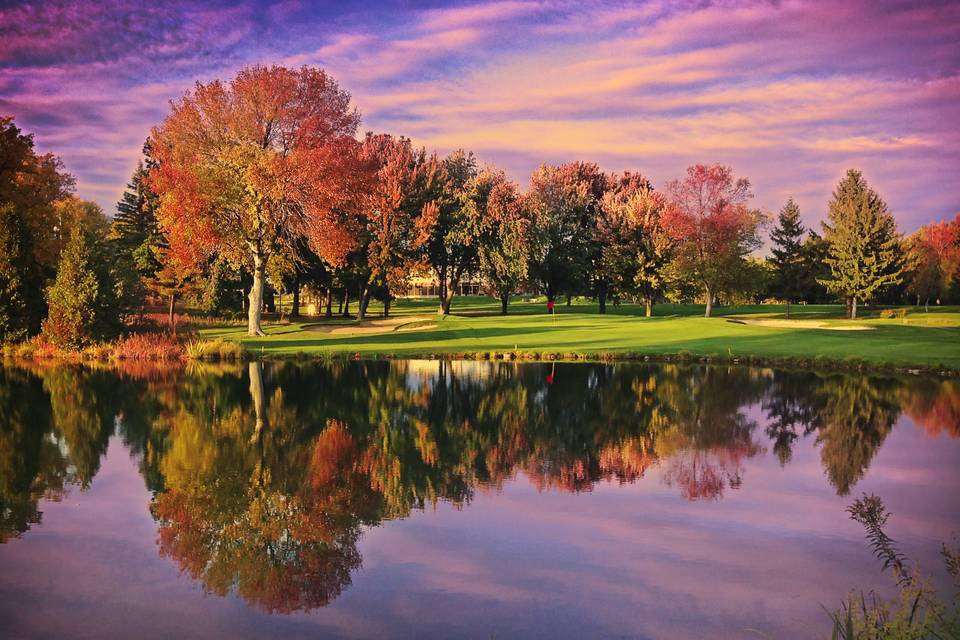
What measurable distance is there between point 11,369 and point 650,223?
56547 millimetres

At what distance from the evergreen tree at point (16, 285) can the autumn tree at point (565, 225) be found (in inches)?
1726

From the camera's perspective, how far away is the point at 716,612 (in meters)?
8.82

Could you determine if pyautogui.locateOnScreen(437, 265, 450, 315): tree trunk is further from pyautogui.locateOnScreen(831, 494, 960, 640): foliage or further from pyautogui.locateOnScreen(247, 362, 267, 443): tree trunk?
pyautogui.locateOnScreen(831, 494, 960, 640): foliage

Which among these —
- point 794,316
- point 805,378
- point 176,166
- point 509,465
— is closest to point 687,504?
point 509,465

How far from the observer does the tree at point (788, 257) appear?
318 ft

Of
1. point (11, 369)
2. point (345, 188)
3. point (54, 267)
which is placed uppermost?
point (345, 188)

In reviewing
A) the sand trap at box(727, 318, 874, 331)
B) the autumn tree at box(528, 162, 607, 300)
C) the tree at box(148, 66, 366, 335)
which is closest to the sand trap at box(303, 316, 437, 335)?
the tree at box(148, 66, 366, 335)

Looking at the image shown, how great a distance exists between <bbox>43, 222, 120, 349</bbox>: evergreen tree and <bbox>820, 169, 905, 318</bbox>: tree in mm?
63619

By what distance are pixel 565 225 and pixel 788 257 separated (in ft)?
114

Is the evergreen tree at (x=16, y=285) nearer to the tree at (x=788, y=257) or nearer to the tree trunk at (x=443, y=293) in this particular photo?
the tree trunk at (x=443, y=293)

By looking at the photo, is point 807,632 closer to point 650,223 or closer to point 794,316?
point 650,223

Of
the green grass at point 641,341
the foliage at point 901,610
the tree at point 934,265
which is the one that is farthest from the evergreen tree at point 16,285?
the tree at point 934,265

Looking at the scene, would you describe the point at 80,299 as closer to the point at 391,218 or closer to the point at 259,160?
the point at 259,160

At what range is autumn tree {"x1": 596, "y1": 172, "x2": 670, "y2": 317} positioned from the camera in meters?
75.1
